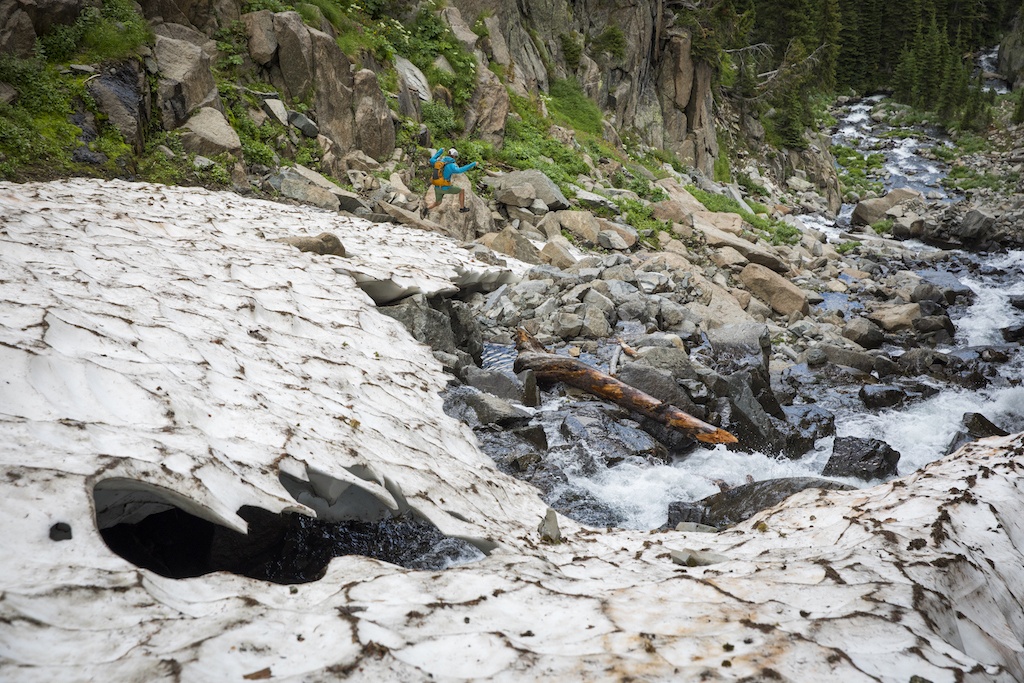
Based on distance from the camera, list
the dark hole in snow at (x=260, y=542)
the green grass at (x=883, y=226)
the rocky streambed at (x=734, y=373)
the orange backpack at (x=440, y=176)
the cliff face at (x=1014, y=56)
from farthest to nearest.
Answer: the cliff face at (x=1014, y=56) < the green grass at (x=883, y=226) < the orange backpack at (x=440, y=176) < the rocky streambed at (x=734, y=373) < the dark hole in snow at (x=260, y=542)

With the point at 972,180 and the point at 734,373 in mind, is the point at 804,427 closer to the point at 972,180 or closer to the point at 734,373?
the point at 734,373

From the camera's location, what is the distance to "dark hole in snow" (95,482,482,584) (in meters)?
3.37

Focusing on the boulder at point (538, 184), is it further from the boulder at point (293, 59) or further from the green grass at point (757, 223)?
the green grass at point (757, 223)

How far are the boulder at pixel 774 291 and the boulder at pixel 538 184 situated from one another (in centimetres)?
511

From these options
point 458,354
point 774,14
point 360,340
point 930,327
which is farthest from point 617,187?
point 774,14

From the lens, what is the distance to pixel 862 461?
742cm

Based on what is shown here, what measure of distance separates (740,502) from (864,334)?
9.45m

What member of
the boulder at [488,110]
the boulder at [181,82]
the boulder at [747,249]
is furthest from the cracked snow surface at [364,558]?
the boulder at [488,110]

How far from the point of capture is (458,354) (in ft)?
28.5

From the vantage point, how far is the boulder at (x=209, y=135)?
12977mm

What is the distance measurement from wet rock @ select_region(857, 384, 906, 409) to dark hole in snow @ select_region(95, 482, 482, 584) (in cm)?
844

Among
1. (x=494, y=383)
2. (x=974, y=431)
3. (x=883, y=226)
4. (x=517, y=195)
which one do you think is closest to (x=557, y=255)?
(x=517, y=195)

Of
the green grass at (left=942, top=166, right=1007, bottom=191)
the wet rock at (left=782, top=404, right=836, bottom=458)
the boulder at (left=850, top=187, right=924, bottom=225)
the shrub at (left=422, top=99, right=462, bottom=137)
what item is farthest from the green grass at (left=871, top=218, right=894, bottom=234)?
the wet rock at (left=782, top=404, right=836, bottom=458)

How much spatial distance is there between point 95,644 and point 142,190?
1014 cm
